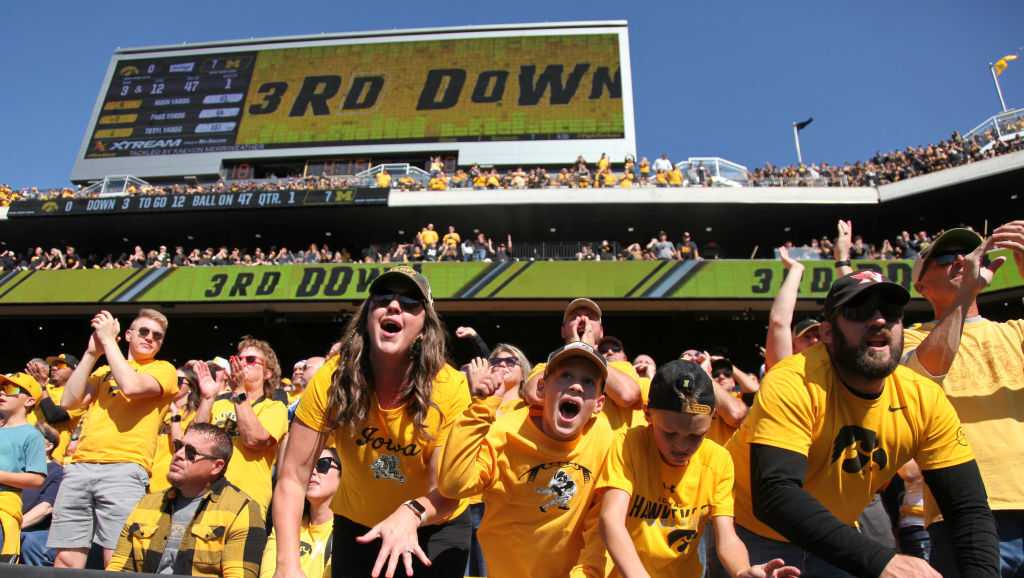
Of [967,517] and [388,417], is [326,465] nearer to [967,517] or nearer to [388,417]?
[388,417]

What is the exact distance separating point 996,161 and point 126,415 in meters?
25.1

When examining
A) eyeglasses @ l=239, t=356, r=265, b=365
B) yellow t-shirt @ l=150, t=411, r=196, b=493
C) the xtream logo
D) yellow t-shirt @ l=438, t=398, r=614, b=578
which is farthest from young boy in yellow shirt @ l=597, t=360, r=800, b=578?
the xtream logo

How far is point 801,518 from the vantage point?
1920mm

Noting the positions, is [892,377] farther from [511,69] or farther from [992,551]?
[511,69]

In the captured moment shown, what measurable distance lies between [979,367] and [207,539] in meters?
4.40

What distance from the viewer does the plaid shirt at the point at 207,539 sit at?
3811mm

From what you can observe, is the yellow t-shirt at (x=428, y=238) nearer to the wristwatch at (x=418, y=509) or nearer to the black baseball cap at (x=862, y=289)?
the wristwatch at (x=418, y=509)

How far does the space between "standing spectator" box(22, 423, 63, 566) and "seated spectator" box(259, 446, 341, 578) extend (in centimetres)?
259

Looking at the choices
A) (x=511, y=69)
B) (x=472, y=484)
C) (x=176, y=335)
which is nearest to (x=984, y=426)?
(x=472, y=484)

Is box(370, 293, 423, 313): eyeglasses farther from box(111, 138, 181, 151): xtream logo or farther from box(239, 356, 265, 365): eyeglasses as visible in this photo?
box(111, 138, 181, 151): xtream logo

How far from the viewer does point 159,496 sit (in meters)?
4.15

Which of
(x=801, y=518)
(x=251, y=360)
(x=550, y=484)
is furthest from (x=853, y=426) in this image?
(x=251, y=360)

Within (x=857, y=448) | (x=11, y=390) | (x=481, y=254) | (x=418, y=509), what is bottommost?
(x=418, y=509)

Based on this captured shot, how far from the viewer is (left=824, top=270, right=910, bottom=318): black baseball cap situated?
216 cm
